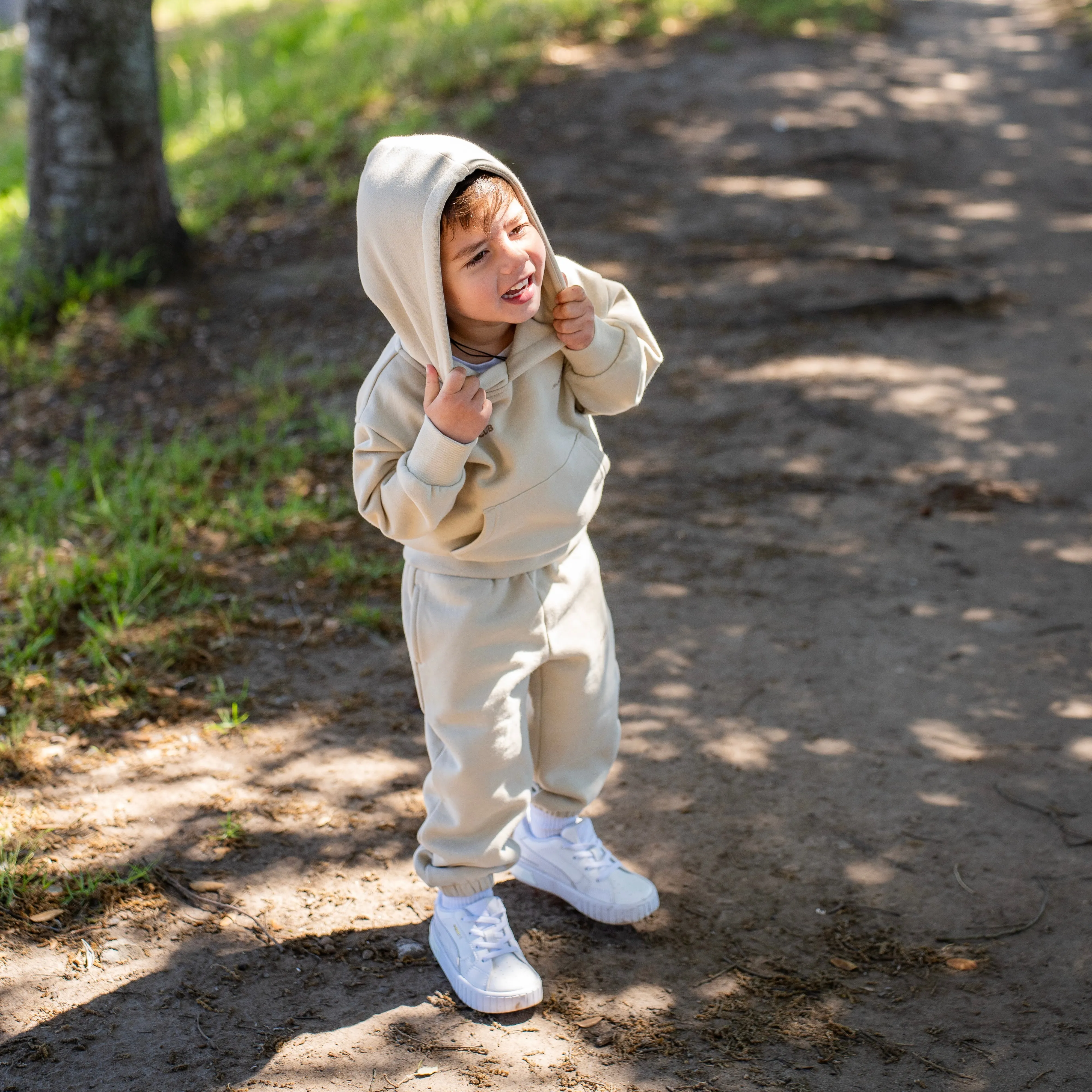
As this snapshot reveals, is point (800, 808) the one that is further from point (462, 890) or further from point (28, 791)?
point (28, 791)

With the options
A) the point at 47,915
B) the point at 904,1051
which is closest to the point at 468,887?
the point at 904,1051

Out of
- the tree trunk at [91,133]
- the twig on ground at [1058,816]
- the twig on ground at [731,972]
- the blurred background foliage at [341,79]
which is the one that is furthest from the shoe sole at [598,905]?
the blurred background foliage at [341,79]

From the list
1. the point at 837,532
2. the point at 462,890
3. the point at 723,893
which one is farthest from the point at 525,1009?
the point at 837,532

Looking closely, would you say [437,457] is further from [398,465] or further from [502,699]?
[502,699]

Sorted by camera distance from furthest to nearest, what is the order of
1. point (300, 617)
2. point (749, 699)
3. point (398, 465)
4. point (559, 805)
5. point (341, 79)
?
1. point (341, 79)
2. point (300, 617)
3. point (749, 699)
4. point (559, 805)
5. point (398, 465)

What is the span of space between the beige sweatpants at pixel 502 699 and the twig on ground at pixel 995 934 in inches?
36.8

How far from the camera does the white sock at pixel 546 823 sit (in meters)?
2.76

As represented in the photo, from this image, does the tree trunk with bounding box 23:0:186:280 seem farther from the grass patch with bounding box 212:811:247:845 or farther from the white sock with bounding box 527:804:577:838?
the white sock with bounding box 527:804:577:838

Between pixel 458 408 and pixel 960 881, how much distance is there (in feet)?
6.12

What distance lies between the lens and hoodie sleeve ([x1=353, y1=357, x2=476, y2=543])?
2020 millimetres

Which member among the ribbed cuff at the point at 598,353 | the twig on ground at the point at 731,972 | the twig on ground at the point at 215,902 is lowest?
the twig on ground at the point at 731,972

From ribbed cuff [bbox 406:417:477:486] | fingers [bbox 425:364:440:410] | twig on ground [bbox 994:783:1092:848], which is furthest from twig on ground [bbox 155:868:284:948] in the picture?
twig on ground [bbox 994:783:1092:848]

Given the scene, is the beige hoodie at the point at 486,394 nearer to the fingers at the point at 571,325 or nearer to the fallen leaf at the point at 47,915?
the fingers at the point at 571,325

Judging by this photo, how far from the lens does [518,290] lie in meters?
2.04
